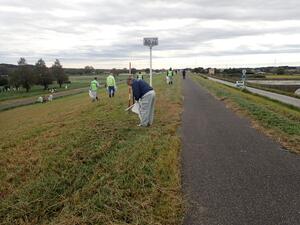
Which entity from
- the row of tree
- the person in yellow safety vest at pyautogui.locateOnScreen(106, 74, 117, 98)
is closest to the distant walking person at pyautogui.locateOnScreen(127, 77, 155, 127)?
the person in yellow safety vest at pyautogui.locateOnScreen(106, 74, 117, 98)

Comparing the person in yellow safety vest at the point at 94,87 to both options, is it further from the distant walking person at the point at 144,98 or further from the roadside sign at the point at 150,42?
the distant walking person at the point at 144,98

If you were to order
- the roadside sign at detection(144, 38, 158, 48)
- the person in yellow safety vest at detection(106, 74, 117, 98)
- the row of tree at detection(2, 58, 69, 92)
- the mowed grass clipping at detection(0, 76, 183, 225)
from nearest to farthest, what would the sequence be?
the mowed grass clipping at detection(0, 76, 183, 225)
the roadside sign at detection(144, 38, 158, 48)
the person in yellow safety vest at detection(106, 74, 117, 98)
the row of tree at detection(2, 58, 69, 92)

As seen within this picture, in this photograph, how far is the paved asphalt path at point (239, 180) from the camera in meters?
4.69

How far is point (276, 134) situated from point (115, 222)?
6980mm

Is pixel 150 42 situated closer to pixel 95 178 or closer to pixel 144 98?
pixel 144 98

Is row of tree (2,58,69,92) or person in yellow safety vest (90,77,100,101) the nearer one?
person in yellow safety vest (90,77,100,101)

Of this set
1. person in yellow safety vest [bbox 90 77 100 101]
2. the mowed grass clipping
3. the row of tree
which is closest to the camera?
the mowed grass clipping

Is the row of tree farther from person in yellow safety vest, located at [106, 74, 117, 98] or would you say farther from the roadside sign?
the roadside sign

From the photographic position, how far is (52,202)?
578 cm

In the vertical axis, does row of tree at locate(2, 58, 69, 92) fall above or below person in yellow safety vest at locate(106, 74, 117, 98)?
below

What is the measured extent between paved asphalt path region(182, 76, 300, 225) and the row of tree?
9094 centimetres

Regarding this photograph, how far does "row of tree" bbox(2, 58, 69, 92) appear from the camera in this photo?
93.9 m

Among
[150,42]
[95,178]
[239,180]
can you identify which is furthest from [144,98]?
[150,42]

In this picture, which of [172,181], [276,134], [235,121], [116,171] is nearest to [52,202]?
[116,171]
